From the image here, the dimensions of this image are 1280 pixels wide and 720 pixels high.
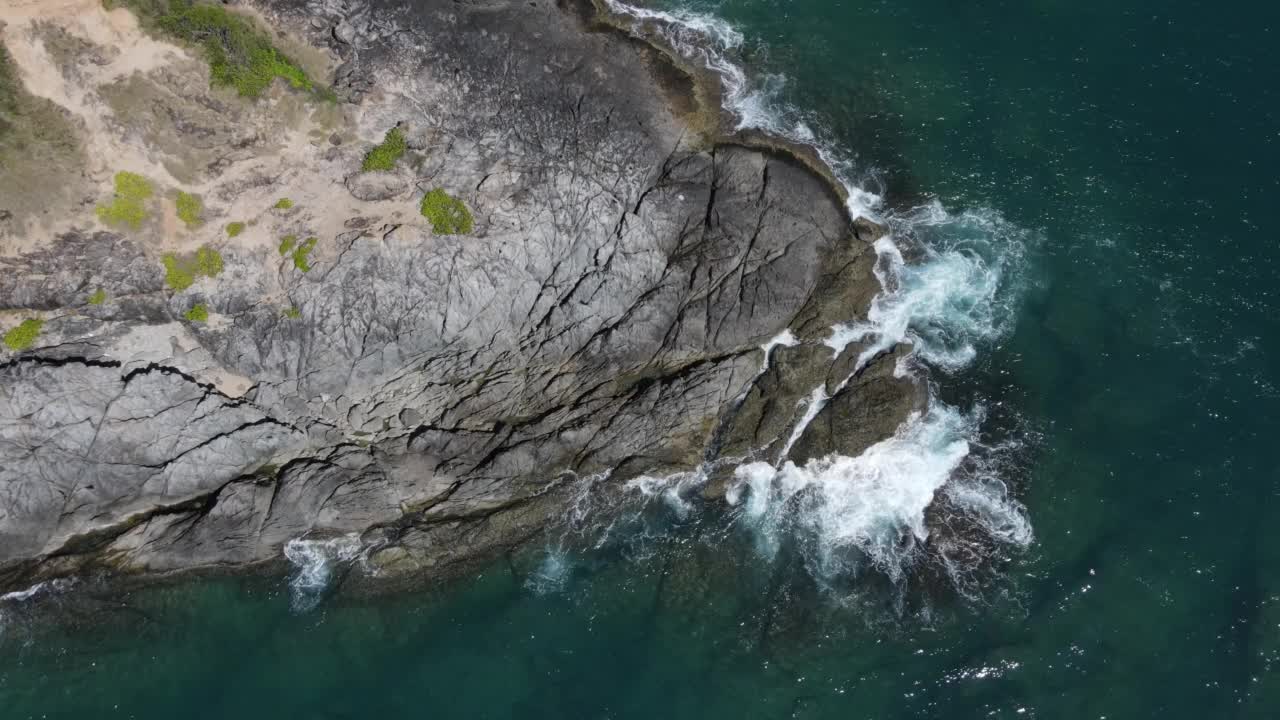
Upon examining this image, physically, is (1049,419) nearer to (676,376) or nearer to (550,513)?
(676,376)

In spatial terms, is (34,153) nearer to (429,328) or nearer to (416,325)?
(416,325)

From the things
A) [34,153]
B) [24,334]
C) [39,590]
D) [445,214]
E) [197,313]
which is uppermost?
[34,153]

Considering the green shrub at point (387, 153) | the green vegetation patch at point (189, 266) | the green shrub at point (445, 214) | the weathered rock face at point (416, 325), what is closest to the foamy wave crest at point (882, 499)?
the weathered rock face at point (416, 325)

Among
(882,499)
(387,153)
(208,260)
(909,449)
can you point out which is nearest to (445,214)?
(387,153)

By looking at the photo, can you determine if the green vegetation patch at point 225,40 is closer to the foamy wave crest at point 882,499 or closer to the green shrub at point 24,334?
the green shrub at point 24,334

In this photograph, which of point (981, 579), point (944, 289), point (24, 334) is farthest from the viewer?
point (944, 289)

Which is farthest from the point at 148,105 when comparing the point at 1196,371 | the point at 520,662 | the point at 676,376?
the point at 1196,371
